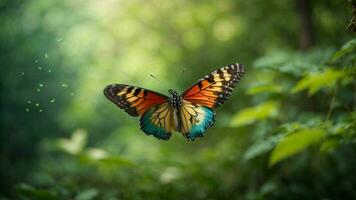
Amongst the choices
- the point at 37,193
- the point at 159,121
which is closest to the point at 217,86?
the point at 159,121

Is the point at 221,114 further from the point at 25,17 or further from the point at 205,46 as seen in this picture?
the point at 25,17

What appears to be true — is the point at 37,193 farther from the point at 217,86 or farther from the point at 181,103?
the point at 217,86

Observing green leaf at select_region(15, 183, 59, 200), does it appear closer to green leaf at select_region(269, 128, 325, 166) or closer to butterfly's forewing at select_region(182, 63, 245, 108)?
butterfly's forewing at select_region(182, 63, 245, 108)

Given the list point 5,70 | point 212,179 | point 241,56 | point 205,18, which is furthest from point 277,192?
point 5,70

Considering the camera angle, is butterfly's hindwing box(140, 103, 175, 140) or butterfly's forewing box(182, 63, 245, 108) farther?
butterfly's hindwing box(140, 103, 175, 140)

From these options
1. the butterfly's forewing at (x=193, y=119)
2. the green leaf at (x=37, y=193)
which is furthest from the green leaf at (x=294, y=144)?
the green leaf at (x=37, y=193)

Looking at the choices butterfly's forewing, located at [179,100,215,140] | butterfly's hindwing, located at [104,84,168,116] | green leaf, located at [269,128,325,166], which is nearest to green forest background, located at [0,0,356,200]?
butterfly's forewing, located at [179,100,215,140]
